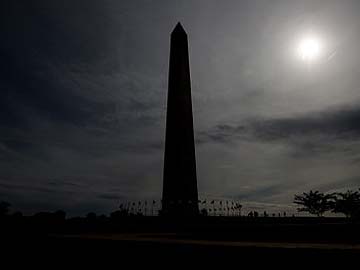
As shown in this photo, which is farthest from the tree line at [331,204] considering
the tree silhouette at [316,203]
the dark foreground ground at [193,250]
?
the dark foreground ground at [193,250]

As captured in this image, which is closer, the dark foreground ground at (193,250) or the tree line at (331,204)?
the dark foreground ground at (193,250)

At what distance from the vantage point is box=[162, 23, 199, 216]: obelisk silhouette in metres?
23.3

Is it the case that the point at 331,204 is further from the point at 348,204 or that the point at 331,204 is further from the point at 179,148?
the point at 179,148

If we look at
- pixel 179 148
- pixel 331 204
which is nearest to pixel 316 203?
pixel 331 204

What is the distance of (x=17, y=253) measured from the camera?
784 centimetres

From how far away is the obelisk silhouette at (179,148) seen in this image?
2330 cm

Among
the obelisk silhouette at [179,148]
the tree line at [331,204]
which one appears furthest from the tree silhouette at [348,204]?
the obelisk silhouette at [179,148]

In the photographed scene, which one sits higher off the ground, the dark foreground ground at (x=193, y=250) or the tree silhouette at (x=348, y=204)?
the tree silhouette at (x=348, y=204)

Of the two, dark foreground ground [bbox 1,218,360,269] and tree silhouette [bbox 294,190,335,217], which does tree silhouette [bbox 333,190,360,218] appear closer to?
tree silhouette [bbox 294,190,335,217]

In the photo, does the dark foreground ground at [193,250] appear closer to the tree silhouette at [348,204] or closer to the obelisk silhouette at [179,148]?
the obelisk silhouette at [179,148]

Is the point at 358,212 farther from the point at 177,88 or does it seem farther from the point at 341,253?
the point at 341,253

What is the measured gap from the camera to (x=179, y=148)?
23.6 metres

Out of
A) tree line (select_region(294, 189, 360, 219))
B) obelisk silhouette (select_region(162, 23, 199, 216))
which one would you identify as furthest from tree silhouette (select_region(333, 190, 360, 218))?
obelisk silhouette (select_region(162, 23, 199, 216))

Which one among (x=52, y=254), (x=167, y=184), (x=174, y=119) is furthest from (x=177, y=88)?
(x=52, y=254)
